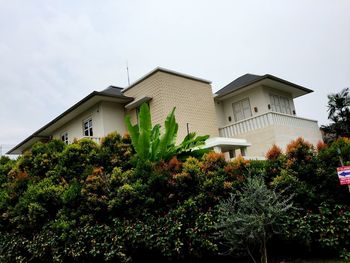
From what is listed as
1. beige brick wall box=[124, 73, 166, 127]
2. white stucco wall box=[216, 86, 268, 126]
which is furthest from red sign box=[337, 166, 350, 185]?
white stucco wall box=[216, 86, 268, 126]

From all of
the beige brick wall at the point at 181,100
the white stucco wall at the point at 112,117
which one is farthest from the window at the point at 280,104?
the white stucco wall at the point at 112,117

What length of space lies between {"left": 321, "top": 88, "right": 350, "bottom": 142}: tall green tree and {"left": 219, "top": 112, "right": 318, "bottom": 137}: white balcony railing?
7.45m

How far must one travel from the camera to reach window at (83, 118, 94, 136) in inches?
802

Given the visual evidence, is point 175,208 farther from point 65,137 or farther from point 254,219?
point 65,137

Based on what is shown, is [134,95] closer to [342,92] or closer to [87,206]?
[87,206]

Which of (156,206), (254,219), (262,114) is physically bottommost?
(254,219)

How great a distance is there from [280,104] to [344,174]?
15.4 metres

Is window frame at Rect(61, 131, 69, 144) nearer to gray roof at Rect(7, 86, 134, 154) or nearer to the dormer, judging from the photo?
gray roof at Rect(7, 86, 134, 154)

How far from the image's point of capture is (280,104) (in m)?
21.2

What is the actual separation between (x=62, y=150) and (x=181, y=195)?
16.7ft

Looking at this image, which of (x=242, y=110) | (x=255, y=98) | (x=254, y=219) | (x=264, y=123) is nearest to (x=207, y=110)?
(x=242, y=110)

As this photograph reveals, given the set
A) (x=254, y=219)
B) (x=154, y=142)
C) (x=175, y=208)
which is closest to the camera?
(x=254, y=219)

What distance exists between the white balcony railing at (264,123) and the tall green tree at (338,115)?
7.45m

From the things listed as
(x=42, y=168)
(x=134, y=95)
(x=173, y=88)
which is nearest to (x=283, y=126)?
(x=173, y=88)
